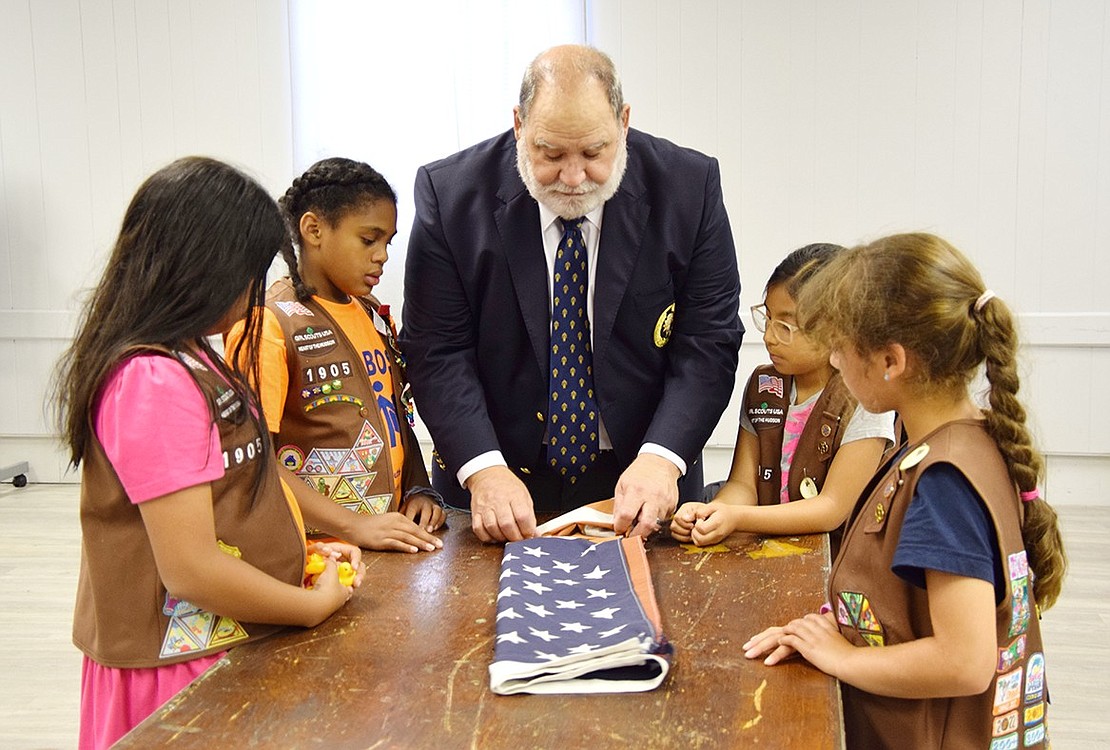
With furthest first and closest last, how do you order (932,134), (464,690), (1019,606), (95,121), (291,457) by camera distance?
1. (95,121)
2. (932,134)
3. (291,457)
4. (1019,606)
5. (464,690)

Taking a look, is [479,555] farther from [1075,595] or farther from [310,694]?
[1075,595]

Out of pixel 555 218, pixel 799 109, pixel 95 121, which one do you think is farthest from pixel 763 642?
pixel 95 121

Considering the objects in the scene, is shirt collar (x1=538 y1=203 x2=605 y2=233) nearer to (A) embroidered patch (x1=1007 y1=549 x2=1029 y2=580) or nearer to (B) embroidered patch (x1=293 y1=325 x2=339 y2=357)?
(B) embroidered patch (x1=293 y1=325 x2=339 y2=357)

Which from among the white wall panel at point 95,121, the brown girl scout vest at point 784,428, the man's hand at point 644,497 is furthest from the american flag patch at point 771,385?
the white wall panel at point 95,121

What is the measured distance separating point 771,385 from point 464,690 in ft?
3.66

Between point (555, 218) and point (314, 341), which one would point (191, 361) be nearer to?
point (314, 341)

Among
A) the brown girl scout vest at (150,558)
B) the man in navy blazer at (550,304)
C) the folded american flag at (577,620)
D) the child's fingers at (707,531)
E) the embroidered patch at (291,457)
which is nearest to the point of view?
the folded american flag at (577,620)

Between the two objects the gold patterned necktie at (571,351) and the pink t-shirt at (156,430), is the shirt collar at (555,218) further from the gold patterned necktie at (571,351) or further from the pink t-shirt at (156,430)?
the pink t-shirt at (156,430)

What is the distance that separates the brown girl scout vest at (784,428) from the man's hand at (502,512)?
0.53 metres

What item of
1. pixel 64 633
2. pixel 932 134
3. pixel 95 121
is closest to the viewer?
pixel 64 633

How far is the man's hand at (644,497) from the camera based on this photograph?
1.72m

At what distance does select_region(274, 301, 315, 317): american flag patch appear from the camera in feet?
6.32

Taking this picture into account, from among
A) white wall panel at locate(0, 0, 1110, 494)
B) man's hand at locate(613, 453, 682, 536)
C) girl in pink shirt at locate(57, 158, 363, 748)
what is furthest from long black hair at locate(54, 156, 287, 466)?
white wall panel at locate(0, 0, 1110, 494)

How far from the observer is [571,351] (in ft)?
6.70
